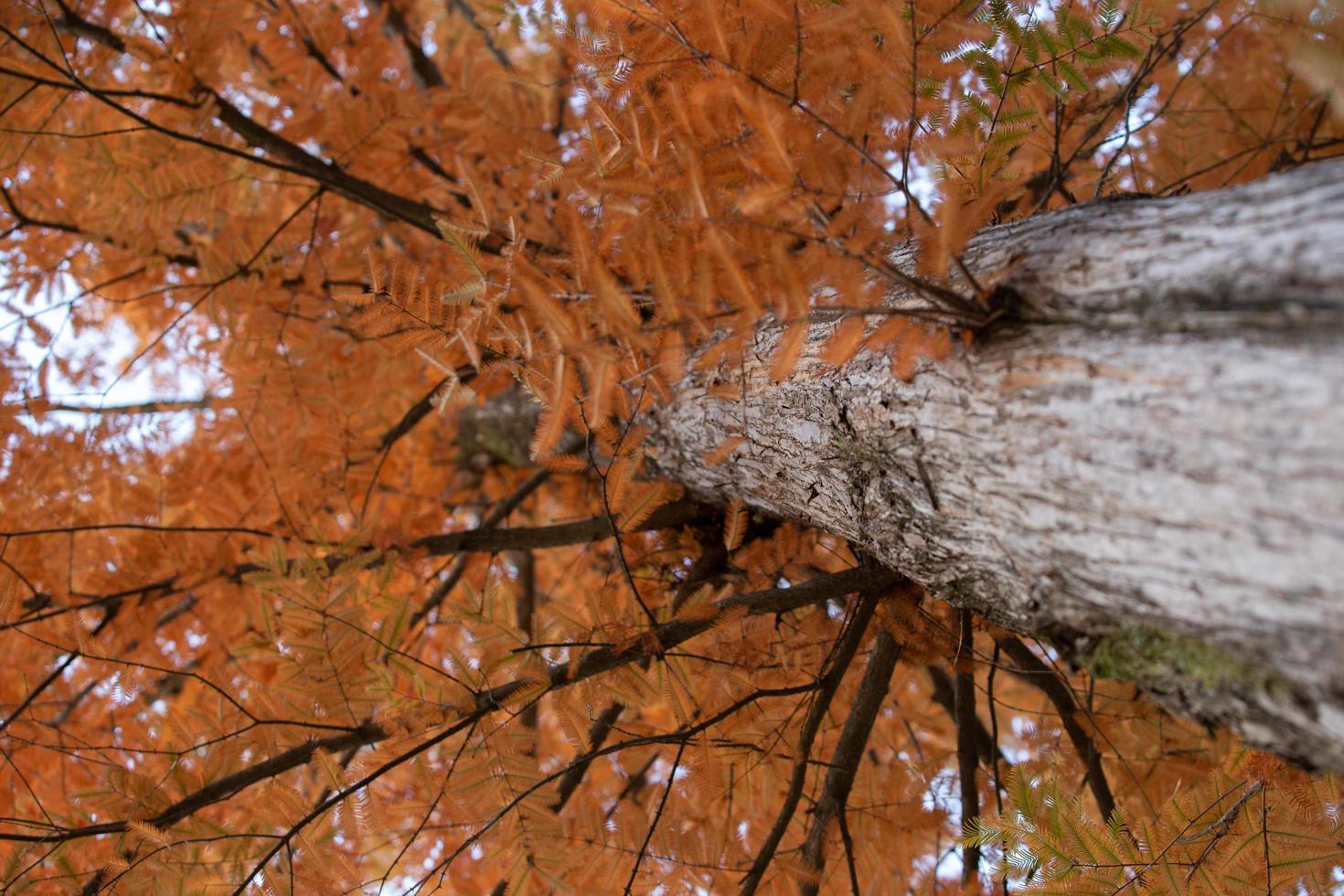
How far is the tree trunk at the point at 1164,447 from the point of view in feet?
2.68

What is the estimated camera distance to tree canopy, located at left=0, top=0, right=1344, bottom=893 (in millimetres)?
1257

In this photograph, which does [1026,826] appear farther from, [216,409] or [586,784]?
[216,409]

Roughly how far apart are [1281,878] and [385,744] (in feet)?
5.85

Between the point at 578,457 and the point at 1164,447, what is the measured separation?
44.0 inches

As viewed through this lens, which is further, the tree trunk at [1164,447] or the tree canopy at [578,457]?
the tree canopy at [578,457]

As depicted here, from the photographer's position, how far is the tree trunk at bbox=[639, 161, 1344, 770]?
2.68 ft

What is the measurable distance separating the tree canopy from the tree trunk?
0.06 metres

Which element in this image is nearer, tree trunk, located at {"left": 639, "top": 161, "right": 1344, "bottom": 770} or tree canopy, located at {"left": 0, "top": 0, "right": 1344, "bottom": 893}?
tree trunk, located at {"left": 639, "top": 161, "right": 1344, "bottom": 770}

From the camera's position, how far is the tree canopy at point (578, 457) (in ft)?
4.12

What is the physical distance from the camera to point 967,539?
125 centimetres

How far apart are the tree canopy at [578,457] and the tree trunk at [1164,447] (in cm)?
6

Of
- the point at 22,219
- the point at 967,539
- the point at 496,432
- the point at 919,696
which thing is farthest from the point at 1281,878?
the point at 22,219

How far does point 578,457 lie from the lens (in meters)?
1.73

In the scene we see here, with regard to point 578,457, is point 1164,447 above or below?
below
